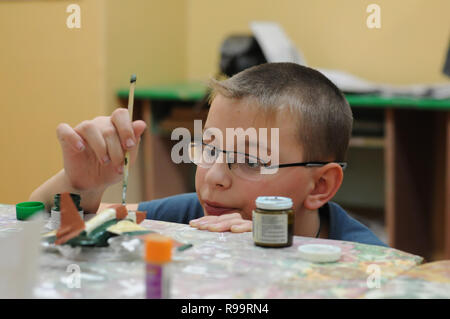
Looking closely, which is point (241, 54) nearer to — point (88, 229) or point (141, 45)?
point (141, 45)

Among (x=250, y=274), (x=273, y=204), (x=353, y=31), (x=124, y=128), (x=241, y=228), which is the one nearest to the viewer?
(x=250, y=274)

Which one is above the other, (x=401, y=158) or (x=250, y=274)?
(x=250, y=274)

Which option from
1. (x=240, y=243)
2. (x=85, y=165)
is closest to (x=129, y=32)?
(x=85, y=165)

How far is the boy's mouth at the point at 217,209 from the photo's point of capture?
113 cm

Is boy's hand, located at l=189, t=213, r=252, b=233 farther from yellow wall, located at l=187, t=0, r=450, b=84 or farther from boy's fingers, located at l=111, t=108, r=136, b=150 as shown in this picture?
yellow wall, located at l=187, t=0, r=450, b=84

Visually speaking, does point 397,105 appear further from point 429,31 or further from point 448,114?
point 429,31

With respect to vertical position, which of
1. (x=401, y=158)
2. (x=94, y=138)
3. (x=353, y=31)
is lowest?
(x=401, y=158)

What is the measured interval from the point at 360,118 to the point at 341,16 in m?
0.67

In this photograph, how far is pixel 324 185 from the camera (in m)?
1.20

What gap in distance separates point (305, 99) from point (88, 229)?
0.56 metres

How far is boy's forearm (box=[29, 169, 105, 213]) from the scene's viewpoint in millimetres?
1136

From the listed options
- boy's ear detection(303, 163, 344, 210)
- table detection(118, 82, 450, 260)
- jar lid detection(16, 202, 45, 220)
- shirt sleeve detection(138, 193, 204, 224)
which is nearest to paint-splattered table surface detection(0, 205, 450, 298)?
jar lid detection(16, 202, 45, 220)

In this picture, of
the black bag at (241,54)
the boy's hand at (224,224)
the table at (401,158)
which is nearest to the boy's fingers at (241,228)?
the boy's hand at (224,224)

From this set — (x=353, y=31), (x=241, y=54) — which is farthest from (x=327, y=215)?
(x=353, y=31)
